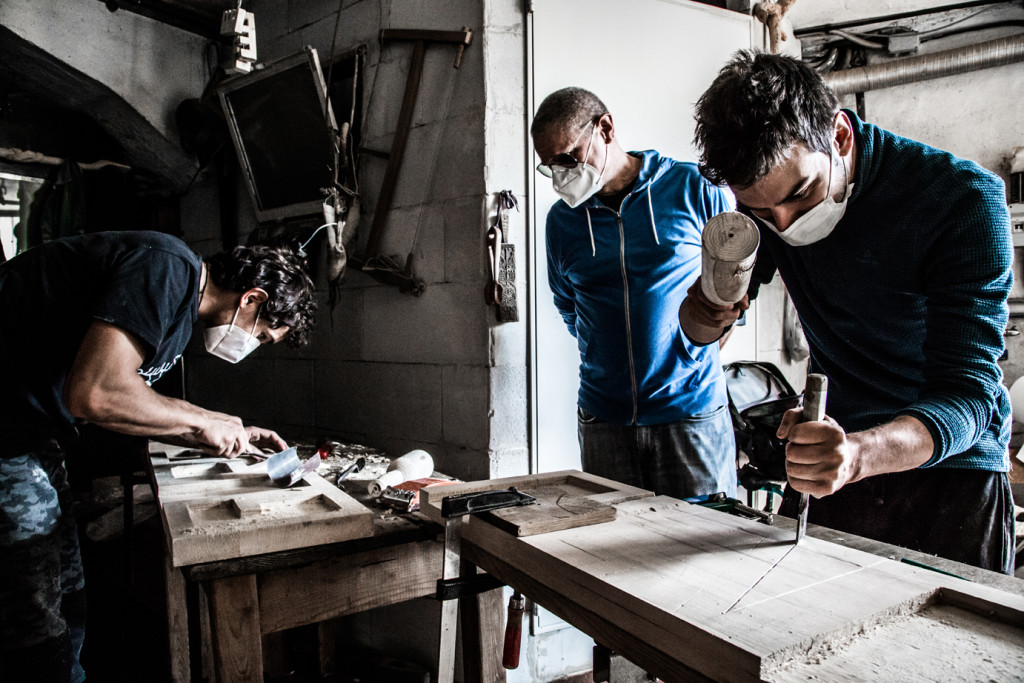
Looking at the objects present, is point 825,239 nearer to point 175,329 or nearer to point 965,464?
point 965,464

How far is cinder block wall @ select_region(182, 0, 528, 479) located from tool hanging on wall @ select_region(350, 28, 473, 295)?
1.2 inches

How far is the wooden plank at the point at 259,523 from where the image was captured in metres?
1.45

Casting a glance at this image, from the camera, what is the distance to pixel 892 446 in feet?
3.58

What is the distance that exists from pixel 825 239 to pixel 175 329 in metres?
1.69

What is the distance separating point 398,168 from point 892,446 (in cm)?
229

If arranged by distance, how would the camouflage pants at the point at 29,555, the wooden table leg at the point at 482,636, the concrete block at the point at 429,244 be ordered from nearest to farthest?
1. the wooden table leg at the point at 482,636
2. the camouflage pants at the point at 29,555
3. the concrete block at the point at 429,244

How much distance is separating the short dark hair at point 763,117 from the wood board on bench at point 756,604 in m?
0.69

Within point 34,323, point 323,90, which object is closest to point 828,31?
point 323,90

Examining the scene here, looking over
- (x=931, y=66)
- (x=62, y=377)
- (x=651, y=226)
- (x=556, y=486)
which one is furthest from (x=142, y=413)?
(x=931, y=66)

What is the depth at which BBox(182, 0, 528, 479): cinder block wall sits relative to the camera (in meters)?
2.56

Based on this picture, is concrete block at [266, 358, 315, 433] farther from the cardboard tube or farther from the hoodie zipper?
the cardboard tube

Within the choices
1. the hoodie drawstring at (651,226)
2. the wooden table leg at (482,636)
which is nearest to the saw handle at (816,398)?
the wooden table leg at (482,636)

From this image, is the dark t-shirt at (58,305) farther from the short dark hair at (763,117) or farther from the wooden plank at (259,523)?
the short dark hair at (763,117)

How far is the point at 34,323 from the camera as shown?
1729mm
